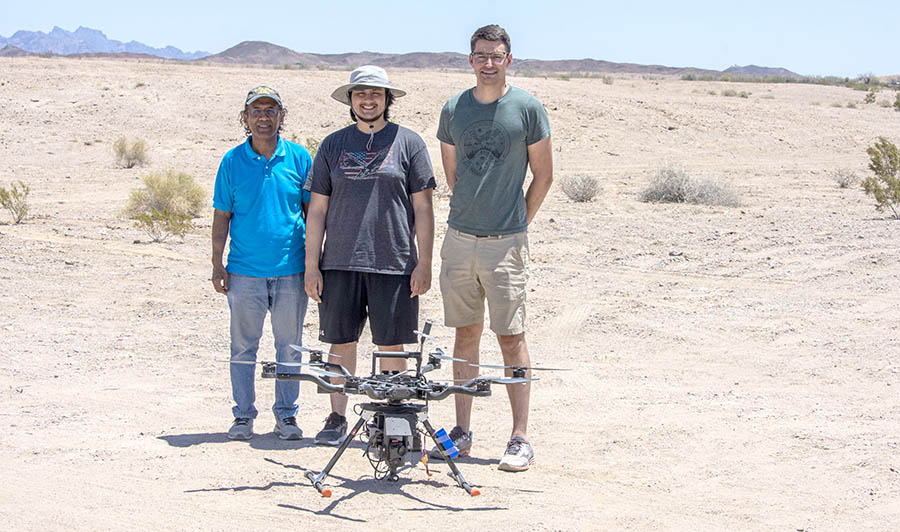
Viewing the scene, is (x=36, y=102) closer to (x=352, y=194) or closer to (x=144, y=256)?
(x=144, y=256)

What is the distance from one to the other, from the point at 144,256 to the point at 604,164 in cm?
1637

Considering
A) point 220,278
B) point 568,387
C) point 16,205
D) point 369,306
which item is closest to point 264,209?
point 220,278

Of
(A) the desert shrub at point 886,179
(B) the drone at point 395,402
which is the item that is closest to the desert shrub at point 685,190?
(A) the desert shrub at point 886,179

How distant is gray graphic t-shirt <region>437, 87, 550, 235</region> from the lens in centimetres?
471

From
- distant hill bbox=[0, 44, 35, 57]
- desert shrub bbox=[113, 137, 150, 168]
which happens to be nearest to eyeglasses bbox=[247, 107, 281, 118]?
desert shrub bbox=[113, 137, 150, 168]

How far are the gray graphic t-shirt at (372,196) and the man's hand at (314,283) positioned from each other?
0.09 meters

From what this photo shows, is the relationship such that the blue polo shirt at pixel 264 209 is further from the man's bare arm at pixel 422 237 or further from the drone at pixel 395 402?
the drone at pixel 395 402

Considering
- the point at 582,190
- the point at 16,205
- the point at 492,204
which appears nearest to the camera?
the point at 492,204

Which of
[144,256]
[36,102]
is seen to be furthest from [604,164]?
[36,102]

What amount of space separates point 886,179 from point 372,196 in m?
13.4

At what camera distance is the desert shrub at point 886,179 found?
14914mm

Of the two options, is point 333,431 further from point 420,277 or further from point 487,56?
point 487,56

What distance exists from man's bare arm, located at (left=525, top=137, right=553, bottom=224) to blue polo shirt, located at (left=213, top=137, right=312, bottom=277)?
1.24 meters

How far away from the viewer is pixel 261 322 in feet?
17.3
